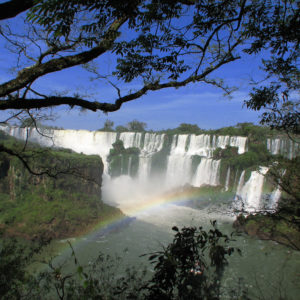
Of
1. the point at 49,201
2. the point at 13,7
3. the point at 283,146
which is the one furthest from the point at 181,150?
the point at 13,7

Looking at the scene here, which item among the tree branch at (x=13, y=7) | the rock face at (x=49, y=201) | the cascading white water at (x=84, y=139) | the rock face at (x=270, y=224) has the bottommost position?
the rock face at (x=49, y=201)

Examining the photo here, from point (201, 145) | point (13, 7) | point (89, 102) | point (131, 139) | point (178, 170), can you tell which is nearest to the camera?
point (13, 7)

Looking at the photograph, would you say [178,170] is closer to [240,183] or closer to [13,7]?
[240,183]

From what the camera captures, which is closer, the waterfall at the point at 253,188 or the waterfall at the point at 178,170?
the waterfall at the point at 253,188

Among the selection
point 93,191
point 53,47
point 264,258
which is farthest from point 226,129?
point 53,47

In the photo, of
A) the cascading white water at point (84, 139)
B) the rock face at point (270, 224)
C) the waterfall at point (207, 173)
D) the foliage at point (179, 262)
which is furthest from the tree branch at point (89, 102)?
the cascading white water at point (84, 139)

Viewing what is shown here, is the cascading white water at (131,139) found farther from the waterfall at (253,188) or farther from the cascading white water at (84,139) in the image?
the waterfall at (253,188)

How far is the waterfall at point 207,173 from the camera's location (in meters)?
21.5

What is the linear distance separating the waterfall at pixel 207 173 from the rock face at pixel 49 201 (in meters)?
8.32

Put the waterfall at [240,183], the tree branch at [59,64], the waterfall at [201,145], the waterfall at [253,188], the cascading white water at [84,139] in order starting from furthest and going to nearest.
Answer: the cascading white water at [84,139], the waterfall at [201,145], the waterfall at [240,183], the waterfall at [253,188], the tree branch at [59,64]

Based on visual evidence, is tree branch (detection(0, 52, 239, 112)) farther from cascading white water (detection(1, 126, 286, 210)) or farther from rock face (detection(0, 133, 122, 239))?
cascading white water (detection(1, 126, 286, 210))

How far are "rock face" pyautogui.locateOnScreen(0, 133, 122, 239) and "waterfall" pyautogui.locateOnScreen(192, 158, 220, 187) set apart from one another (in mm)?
8321

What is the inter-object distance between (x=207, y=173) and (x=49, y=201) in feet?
44.0

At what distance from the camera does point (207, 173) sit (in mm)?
22109
